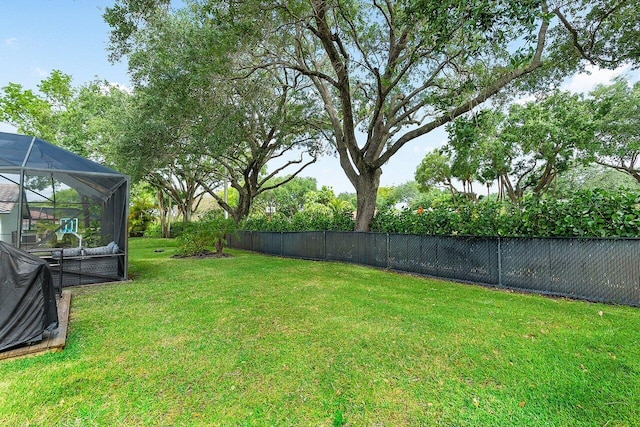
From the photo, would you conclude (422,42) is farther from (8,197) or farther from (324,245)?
(8,197)

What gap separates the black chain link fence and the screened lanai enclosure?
20.5ft

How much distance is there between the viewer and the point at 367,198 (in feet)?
30.3

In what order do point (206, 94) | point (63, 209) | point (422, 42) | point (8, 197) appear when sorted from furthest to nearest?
point (63, 209)
point (206, 94)
point (8, 197)
point (422, 42)

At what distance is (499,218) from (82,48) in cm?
1308

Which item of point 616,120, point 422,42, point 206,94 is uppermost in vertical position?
point 616,120

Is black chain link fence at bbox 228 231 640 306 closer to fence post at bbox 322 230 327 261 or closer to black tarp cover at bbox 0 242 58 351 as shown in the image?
fence post at bbox 322 230 327 261

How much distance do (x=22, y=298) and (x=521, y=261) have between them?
7229 millimetres

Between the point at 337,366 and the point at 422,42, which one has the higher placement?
the point at 422,42

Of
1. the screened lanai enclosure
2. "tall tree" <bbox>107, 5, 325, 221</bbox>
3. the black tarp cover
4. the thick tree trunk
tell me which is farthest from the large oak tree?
the black tarp cover

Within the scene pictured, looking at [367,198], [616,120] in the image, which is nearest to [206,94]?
[367,198]

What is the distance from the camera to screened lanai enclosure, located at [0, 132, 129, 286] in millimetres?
6059

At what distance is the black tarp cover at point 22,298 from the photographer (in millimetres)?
2980

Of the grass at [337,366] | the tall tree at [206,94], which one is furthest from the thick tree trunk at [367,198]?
the grass at [337,366]

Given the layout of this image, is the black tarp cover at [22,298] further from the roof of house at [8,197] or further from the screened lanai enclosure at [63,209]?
the roof of house at [8,197]
